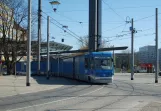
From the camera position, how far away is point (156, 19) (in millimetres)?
42938

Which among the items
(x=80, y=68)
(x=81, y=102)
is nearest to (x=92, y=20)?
(x=80, y=68)

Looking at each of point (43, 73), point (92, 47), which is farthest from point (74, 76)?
point (92, 47)

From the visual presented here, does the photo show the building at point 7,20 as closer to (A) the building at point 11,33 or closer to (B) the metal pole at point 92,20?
(A) the building at point 11,33

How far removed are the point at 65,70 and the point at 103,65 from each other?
15.5 m

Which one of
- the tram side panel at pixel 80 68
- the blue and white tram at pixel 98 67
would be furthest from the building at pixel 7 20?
the blue and white tram at pixel 98 67

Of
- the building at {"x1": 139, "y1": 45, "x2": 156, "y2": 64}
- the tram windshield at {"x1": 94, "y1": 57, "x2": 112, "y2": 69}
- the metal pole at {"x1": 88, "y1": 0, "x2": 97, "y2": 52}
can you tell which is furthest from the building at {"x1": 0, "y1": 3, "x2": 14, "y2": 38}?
the building at {"x1": 139, "y1": 45, "x2": 156, "y2": 64}

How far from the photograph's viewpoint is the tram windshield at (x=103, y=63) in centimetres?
3359

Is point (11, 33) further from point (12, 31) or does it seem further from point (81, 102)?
point (81, 102)

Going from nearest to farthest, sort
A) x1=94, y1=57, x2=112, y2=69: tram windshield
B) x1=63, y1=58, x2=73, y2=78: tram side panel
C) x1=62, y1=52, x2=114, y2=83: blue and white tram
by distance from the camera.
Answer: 1. x1=62, y1=52, x2=114, y2=83: blue and white tram
2. x1=94, y1=57, x2=112, y2=69: tram windshield
3. x1=63, y1=58, x2=73, y2=78: tram side panel

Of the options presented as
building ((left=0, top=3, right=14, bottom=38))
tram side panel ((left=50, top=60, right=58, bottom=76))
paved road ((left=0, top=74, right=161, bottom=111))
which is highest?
building ((left=0, top=3, right=14, bottom=38))

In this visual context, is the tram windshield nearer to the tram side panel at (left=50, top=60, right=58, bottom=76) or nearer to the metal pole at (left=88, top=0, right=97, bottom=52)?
the tram side panel at (left=50, top=60, right=58, bottom=76)

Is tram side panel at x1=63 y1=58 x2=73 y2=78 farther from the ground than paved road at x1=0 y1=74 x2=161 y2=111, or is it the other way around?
tram side panel at x1=63 y1=58 x2=73 y2=78

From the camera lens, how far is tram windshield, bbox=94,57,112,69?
33.6 metres

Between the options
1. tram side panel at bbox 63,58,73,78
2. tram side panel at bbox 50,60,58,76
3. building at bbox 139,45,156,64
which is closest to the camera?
tram side panel at bbox 63,58,73,78
